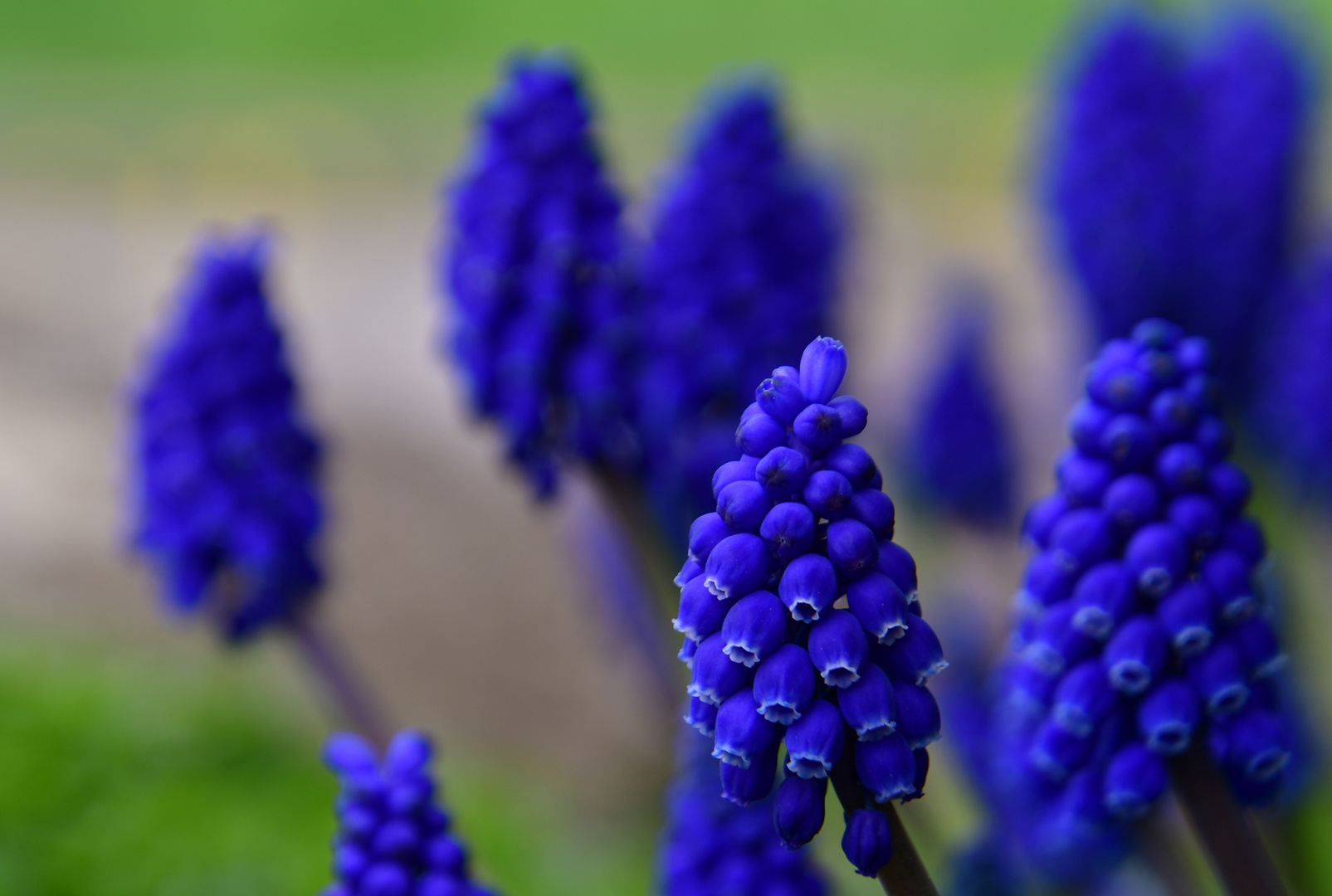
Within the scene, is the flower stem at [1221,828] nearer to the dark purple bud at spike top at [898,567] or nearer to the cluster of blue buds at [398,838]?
the dark purple bud at spike top at [898,567]

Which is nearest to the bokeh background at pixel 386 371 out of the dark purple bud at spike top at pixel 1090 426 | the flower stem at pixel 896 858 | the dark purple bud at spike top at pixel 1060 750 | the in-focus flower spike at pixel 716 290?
the in-focus flower spike at pixel 716 290

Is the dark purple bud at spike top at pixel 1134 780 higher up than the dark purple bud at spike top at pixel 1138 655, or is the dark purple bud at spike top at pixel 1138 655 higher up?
the dark purple bud at spike top at pixel 1138 655

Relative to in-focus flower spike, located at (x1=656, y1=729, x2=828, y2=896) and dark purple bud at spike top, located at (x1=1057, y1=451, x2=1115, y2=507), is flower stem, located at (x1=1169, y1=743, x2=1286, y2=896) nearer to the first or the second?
dark purple bud at spike top, located at (x1=1057, y1=451, x2=1115, y2=507)

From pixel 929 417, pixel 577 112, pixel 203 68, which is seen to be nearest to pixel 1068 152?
pixel 929 417

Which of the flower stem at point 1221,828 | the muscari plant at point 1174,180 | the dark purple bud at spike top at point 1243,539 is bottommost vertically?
the flower stem at point 1221,828

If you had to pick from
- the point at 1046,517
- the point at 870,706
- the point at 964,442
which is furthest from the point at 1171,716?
the point at 964,442

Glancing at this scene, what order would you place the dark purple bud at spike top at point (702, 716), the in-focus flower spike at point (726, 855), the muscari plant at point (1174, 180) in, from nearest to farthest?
the dark purple bud at spike top at point (702, 716)
the in-focus flower spike at point (726, 855)
the muscari plant at point (1174, 180)

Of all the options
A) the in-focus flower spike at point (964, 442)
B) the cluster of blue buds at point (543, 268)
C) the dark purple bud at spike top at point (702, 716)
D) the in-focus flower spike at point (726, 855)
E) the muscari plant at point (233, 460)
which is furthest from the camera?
the in-focus flower spike at point (964, 442)

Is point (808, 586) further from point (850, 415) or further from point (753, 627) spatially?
point (850, 415)

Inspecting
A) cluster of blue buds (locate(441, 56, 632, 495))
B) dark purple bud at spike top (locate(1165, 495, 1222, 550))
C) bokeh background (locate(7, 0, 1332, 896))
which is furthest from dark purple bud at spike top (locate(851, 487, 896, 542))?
bokeh background (locate(7, 0, 1332, 896))
